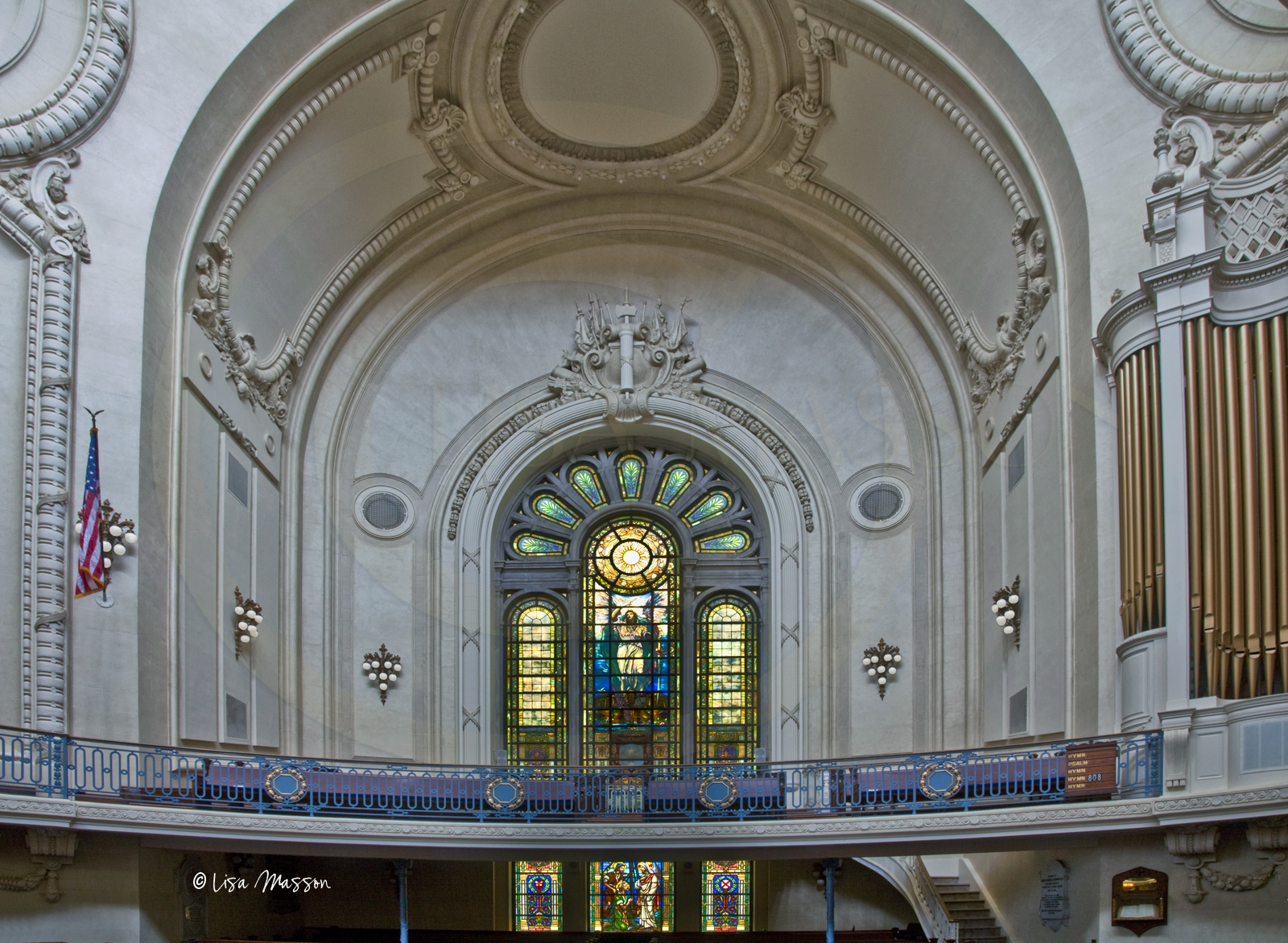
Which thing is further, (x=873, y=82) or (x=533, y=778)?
(x=873, y=82)

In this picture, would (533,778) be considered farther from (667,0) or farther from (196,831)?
(667,0)

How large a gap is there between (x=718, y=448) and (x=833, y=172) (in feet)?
16.0

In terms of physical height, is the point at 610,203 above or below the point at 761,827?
above

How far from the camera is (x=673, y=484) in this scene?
24.4m

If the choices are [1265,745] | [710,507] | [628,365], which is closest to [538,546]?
[710,507]

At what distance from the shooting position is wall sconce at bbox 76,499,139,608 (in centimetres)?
1575

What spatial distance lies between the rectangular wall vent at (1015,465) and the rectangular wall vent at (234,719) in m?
10.9

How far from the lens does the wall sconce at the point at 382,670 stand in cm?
2211

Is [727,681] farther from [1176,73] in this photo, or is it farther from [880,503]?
[1176,73]

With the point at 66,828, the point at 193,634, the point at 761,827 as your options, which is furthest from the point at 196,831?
the point at 761,827

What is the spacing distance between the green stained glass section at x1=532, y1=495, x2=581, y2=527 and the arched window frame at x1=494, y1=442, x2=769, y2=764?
0.06 m

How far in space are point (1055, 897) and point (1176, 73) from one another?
31.5 feet

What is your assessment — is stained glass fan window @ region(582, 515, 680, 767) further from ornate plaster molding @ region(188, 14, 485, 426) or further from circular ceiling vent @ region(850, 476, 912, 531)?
ornate plaster molding @ region(188, 14, 485, 426)

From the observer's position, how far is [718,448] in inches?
938
